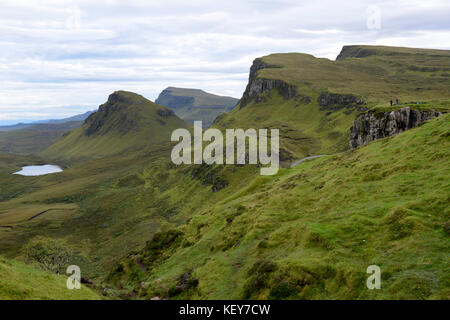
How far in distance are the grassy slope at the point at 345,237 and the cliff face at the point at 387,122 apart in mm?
26138

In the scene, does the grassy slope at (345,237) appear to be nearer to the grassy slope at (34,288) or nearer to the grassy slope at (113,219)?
the grassy slope at (34,288)

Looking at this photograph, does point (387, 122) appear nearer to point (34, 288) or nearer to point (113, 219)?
point (34, 288)

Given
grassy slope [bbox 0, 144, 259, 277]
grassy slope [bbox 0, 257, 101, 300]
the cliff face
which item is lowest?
grassy slope [bbox 0, 144, 259, 277]

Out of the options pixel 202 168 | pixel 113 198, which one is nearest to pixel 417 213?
pixel 202 168

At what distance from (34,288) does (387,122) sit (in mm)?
83693

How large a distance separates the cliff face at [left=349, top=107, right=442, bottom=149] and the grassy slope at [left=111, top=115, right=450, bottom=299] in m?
26.1

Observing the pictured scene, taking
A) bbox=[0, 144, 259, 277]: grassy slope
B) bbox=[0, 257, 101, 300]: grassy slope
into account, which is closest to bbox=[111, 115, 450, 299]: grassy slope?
bbox=[0, 257, 101, 300]: grassy slope

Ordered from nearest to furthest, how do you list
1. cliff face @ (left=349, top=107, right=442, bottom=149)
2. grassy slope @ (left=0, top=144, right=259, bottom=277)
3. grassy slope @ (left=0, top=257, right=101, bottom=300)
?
grassy slope @ (left=0, top=257, right=101, bottom=300) → cliff face @ (left=349, top=107, right=442, bottom=149) → grassy slope @ (left=0, top=144, right=259, bottom=277)

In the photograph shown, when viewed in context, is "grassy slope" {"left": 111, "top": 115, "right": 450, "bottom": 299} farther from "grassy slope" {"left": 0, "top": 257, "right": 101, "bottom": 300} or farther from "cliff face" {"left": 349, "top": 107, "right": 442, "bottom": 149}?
"cliff face" {"left": 349, "top": 107, "right": 442, "bottom": 149}

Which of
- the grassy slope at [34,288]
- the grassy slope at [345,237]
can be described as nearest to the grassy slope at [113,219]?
the grassy slope at [345,237]

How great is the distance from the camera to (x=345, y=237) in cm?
2947

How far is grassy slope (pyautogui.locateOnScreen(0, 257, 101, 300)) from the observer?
23.9 metres
